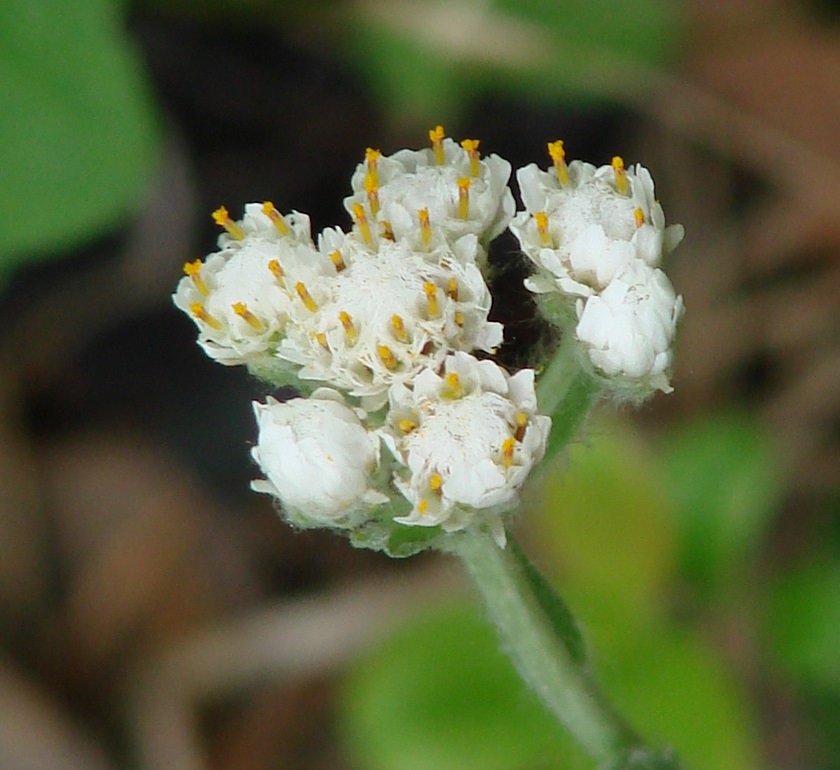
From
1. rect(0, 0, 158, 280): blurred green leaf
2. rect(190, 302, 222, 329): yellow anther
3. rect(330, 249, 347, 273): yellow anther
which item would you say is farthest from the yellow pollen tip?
rect(0, 0, 158, 280): blurred green leaf

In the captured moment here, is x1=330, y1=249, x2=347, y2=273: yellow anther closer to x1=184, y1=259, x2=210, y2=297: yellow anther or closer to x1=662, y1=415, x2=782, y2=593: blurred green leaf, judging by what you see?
x1=184, y1=259, x2=210, y2=297: yellow anther

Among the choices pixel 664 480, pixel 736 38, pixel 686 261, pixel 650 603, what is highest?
pixel 736 38

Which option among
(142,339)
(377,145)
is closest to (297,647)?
(142,339)

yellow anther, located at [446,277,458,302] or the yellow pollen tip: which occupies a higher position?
the yellow pollen tip

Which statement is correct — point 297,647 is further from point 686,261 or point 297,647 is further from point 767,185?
point 767,185

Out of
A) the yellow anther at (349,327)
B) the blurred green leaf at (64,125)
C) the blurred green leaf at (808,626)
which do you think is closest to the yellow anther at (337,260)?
the yellow anther at (349,327)

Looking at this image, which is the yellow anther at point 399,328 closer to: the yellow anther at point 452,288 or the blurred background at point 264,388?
the yellow anther at point 452,288
